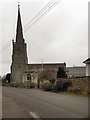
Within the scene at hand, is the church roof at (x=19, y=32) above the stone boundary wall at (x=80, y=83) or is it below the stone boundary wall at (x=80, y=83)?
above

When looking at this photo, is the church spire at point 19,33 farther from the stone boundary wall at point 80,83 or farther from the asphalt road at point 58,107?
the asphalt road at point 58,107

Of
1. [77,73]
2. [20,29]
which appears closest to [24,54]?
[20,29]

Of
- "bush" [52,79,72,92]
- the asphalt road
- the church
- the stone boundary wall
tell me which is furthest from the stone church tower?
the asphalt road

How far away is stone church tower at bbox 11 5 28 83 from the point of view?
81.4 m

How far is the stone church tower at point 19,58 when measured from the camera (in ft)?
267

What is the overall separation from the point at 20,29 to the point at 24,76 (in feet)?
66.1

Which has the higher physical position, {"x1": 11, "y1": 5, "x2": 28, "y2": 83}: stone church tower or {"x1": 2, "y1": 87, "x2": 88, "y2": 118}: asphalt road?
{"x1": 11, "y1": 5, "x2": 28, "y2": 83}: stone church tower

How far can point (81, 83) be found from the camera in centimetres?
2453

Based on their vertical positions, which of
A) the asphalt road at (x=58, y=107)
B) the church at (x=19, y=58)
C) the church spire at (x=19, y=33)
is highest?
the church spire at (x=19, y=33)

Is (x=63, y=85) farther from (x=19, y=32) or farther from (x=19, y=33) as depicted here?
(x=19, y=32)

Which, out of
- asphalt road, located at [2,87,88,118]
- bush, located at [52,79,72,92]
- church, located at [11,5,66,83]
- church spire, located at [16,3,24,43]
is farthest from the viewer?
church spire, located at [16,3,24,43]

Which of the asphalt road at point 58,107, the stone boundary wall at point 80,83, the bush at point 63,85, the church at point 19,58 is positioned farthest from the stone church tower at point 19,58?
the asphalt road at point 58,107

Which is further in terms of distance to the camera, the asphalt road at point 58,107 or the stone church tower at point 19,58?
the stone church tower at point 19,58

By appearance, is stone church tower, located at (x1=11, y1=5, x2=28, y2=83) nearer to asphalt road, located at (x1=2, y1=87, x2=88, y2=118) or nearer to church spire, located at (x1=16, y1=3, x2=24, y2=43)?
church spire, located at (x1=16, y1=3, x2=24, y2=43)
